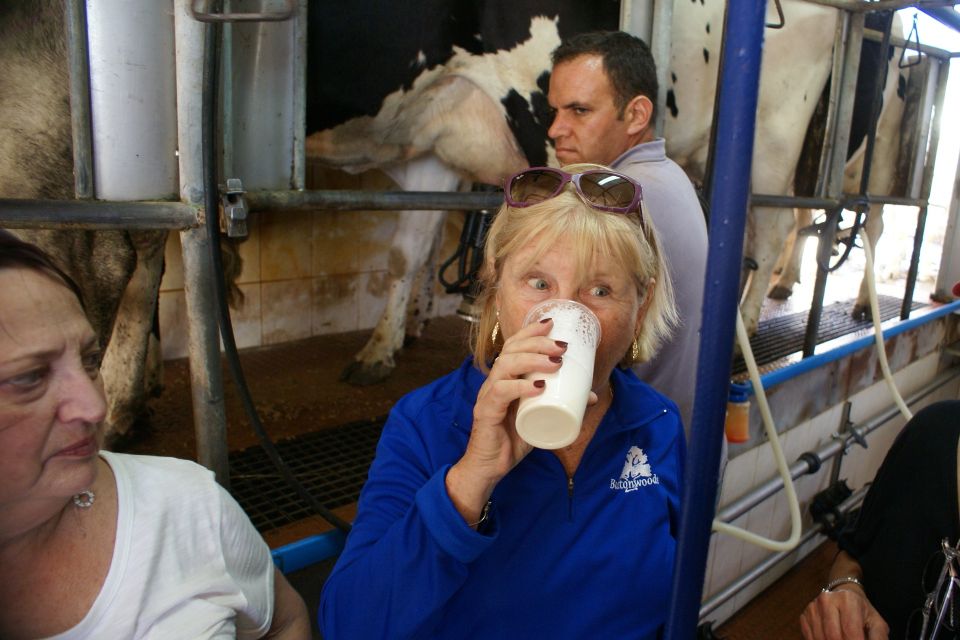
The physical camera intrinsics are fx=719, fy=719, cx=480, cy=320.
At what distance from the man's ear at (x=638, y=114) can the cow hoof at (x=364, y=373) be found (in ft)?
5.73

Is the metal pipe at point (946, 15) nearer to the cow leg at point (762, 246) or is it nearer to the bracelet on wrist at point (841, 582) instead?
the cow leg at point (762, 246)

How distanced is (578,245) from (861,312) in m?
4.00

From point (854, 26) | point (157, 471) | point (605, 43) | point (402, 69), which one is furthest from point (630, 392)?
point (854, 26)

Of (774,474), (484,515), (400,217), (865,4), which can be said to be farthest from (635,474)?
(400,217)

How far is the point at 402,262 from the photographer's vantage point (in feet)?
11.6

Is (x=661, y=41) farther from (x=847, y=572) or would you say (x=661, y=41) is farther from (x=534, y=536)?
(x=534, y=536)

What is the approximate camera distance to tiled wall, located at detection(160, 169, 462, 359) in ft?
11.3

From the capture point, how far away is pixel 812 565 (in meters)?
3.24

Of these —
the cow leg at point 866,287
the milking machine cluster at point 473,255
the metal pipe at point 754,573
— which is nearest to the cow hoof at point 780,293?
the cow leg at point 866,287

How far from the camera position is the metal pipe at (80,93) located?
1197 millimetres

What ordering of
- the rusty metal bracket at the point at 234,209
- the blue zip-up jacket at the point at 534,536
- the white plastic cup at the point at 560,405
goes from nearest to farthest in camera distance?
the white plastic cup at the point at 560,405 → the blue zip-up jacket at the point at 534,536 → the rusty metal bracket at the point at 234,209

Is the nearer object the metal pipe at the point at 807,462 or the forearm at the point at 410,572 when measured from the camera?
the forearm at the point at 410,572

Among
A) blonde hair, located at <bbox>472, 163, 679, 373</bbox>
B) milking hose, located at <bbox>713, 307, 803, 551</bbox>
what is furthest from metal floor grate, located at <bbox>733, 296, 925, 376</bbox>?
blonde hair, located at <bbox>472, 163, 679, 373</bbox>

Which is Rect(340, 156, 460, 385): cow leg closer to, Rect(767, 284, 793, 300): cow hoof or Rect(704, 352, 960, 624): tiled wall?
Rect(704, 352, 960, 624): tiled wall
